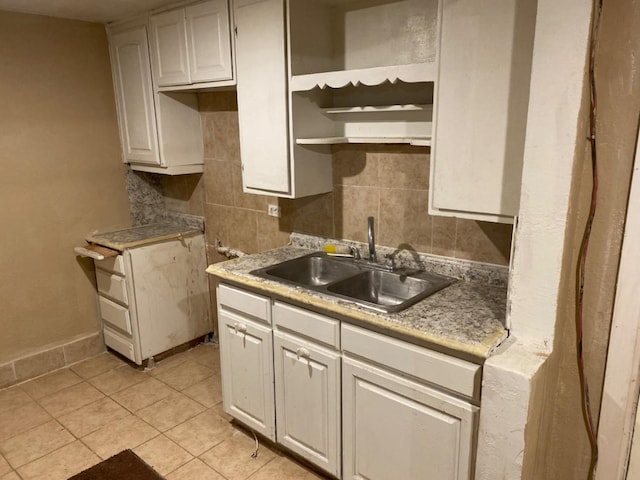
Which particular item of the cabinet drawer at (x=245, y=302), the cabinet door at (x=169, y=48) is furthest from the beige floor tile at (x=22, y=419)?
the cabinet door at (x=169, y=48)

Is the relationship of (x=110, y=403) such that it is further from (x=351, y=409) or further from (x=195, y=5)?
(x=195, y=5)

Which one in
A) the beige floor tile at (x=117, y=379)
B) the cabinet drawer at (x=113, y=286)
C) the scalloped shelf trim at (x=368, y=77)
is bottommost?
the beige floor tile at (x=117, y=379)

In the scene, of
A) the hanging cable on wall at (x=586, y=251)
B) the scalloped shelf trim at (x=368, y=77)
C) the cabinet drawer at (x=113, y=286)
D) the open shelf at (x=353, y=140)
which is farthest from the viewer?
the cabinet drawer at (x=113, y=286)

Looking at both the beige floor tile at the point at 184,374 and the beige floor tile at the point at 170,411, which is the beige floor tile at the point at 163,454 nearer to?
the beige floor tile at the point at 170,411

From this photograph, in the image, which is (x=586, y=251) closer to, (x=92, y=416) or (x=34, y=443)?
(x=92, y=416)

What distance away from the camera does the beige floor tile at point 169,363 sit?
3215 mm

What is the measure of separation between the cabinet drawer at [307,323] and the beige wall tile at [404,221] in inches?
24.4

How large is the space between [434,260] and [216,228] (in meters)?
1.68

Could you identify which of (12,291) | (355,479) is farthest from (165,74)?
(355,479)

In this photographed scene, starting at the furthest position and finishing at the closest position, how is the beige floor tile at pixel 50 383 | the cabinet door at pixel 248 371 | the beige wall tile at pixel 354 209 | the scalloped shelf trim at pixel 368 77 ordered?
the beige floor tile at pixel 50 383, the beige wall tile at pixel 354 209, the cabinet door at pixel 248 371, the scalloped shelf trim at pixel 368 77

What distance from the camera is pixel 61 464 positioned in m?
2.33

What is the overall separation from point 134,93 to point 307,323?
2.10 m

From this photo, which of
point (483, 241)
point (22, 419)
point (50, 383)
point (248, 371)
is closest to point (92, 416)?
point (22, 419)

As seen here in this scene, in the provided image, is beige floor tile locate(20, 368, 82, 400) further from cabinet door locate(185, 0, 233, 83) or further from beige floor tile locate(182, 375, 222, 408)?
cabinet door locate(185, 0, 233, 83)
